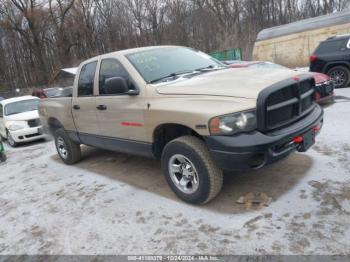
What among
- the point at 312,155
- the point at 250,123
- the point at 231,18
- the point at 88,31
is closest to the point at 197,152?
the point at 250,123

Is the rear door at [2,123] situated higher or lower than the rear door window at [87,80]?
lower

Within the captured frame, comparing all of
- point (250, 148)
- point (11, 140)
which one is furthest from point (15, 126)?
point (250, 148)

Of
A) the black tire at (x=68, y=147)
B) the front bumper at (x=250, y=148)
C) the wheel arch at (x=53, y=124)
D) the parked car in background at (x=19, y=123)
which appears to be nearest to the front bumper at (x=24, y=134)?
the parked car in background at (x=19, y=123)

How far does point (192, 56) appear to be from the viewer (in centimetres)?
495

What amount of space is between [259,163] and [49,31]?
155 ft

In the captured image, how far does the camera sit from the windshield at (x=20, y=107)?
10.6 metres

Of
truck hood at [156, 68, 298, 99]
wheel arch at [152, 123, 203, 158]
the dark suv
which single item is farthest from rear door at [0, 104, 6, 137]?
the dark suv

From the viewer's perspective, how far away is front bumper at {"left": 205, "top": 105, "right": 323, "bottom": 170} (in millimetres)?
3205

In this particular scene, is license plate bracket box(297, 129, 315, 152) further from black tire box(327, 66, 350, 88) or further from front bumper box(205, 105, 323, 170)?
black tire box(327, 66, 350, 88)

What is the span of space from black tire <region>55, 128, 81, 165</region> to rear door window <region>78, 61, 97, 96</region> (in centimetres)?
118

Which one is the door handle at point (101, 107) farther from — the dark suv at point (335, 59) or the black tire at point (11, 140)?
the dark suv at point (335, 59)

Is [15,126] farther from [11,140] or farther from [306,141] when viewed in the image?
[306,141]

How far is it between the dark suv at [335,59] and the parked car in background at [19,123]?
9.03m

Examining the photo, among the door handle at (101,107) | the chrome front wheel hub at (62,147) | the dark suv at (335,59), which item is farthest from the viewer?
the dark suv at (335,59)
